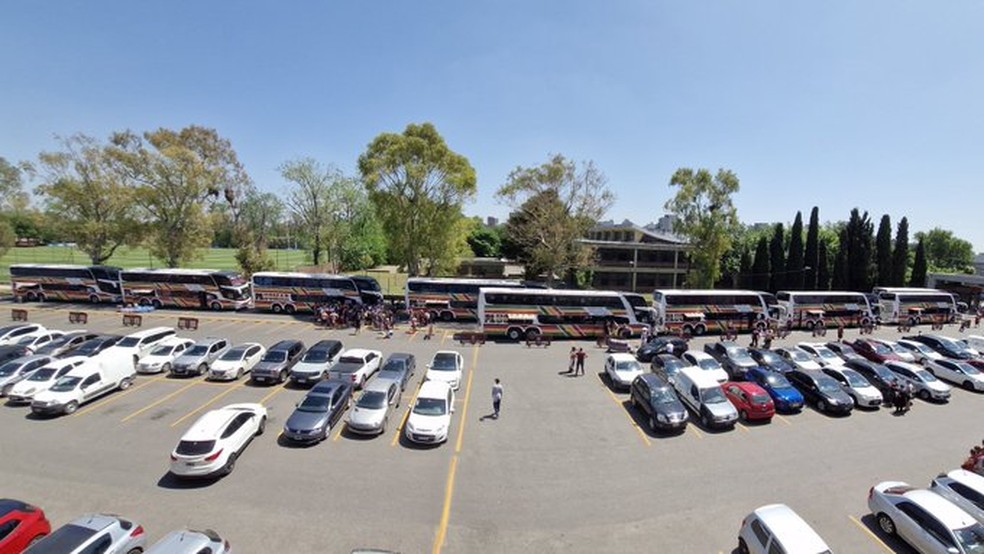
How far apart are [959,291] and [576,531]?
2716 inches

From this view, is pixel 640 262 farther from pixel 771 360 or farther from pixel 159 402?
pixel 159 402

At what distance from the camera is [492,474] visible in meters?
13.4

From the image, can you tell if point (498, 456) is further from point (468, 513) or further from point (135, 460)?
point (135, 460)

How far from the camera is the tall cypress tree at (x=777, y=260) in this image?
2264 inches

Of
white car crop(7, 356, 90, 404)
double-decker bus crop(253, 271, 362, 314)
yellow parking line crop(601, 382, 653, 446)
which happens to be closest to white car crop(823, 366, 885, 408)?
yellow parking line crop(601, 382, 653, 446)

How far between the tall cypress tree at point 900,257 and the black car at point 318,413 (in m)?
64.5

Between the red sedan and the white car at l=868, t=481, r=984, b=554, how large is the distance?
6.02m

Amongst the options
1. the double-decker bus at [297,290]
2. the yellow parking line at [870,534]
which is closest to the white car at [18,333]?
the double-decker bus at [297,290]

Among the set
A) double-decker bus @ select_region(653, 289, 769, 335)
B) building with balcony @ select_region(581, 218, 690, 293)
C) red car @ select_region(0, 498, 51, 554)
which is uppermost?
building with balcony @ select_region(581, 218, 690, 293)

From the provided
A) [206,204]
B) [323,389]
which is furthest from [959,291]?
[206,204]

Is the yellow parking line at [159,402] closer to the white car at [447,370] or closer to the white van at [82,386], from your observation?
the white van at [82,386]

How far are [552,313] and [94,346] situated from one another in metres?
25.1

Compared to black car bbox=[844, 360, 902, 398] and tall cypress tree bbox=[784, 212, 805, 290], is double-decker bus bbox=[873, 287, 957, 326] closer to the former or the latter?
tall cypress tree bbox=[784, 212, 805, 290]

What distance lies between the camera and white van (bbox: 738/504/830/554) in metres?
8.73
